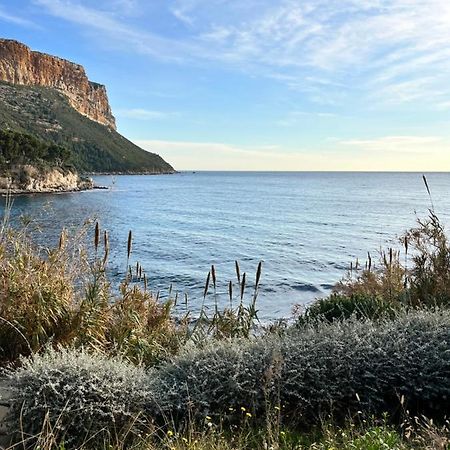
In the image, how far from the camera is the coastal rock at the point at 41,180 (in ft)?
199

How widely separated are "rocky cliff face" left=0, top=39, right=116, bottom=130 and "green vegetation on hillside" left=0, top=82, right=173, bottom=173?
11848 mm

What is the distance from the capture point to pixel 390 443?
9.11 feet

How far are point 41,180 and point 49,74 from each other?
113 metres

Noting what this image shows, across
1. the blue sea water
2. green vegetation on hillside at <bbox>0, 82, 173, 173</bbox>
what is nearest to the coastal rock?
the blue sea water

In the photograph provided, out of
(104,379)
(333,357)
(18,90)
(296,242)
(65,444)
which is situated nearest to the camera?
(65,444)

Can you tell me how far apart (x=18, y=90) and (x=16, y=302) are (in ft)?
435

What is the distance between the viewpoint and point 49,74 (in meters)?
164

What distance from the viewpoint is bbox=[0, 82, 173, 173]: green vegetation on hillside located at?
103 m

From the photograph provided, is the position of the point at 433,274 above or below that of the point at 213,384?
above

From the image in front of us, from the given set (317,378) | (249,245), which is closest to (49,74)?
(249,245)

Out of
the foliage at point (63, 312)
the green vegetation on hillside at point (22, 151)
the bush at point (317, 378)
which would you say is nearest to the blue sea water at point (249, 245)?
the foliage at point (63, 312)

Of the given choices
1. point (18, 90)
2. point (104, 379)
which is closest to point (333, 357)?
point (104, 379)

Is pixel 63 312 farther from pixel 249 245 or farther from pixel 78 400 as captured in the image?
pixel 249 245

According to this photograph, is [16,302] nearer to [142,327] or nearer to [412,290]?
[142,327]
